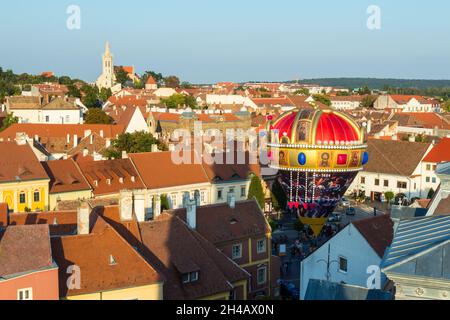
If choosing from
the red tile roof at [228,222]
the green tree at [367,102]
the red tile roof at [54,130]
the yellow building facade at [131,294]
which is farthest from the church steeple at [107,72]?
the yellow building facade at [131,294]

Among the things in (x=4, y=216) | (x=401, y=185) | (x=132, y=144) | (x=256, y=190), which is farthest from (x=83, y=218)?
(x=401, y=185)

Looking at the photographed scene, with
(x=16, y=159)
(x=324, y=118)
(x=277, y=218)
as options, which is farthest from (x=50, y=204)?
(x=324, y=118)

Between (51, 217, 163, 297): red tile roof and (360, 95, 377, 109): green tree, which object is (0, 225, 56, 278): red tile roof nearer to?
(51, 217, 163, 297): red tile roof

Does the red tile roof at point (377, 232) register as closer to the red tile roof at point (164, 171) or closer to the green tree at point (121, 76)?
the red tile roof at point (164, 171)

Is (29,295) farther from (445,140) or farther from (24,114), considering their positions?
(24,114)

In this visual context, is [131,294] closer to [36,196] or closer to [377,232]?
[377,232]

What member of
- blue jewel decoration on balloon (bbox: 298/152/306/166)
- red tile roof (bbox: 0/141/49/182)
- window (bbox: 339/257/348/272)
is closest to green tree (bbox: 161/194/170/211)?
red tile roof (bbox: 0/141/49/182)
